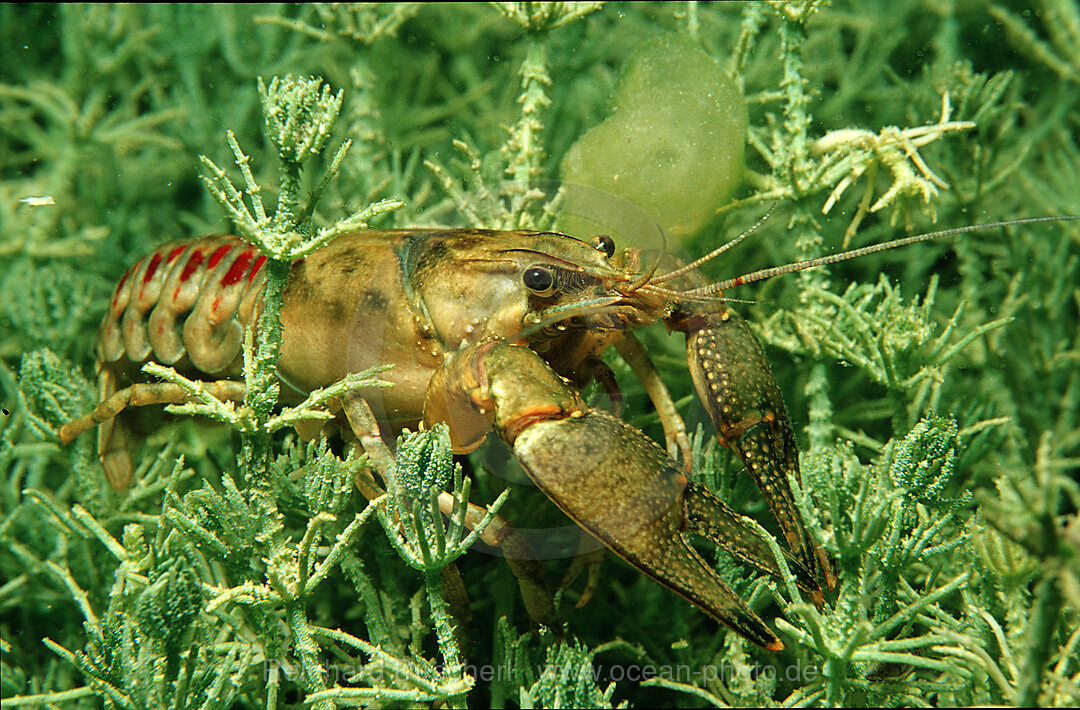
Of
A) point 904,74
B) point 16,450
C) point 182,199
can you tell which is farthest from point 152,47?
point 904,74

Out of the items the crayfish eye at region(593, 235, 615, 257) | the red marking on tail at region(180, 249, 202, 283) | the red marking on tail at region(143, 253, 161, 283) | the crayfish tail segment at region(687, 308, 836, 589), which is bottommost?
the red marking on tail at region(143, 253, 161, 283)

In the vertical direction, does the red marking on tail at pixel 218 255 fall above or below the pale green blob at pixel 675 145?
below

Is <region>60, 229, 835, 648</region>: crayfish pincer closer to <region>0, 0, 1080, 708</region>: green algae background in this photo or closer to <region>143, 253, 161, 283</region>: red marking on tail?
<region>0, 0, 1080, 708</region>: green algae background

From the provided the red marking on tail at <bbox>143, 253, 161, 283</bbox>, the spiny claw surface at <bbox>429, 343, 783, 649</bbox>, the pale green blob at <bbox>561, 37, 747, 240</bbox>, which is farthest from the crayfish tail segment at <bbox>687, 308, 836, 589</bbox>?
the red marking on tail at <bbox>143, 253, 161, 283</bbox>

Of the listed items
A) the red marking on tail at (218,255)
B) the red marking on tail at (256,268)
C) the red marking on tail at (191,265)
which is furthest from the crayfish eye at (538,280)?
the red marking on tail at (191,265)

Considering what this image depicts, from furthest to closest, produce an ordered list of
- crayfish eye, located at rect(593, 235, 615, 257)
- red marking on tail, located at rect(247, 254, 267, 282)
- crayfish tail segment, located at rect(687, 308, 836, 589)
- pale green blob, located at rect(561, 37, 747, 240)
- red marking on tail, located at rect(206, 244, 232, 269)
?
red marking on tail, located at rect(206, 244, 232, 269) → red marking on tail, located at rect(247, 254, 267, 282) → pale green blob, located at rect(561, 37, 747, 240) → crayfish eye, located at rect(593, 235, 615, 257) → crayfish tail segment, located at rect(687, 308, 836, 589)

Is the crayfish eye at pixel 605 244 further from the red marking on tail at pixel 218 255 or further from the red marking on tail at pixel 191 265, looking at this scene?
the red marking on tail at pixel 191 265

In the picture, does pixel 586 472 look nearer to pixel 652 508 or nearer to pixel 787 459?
pixel 652 508
